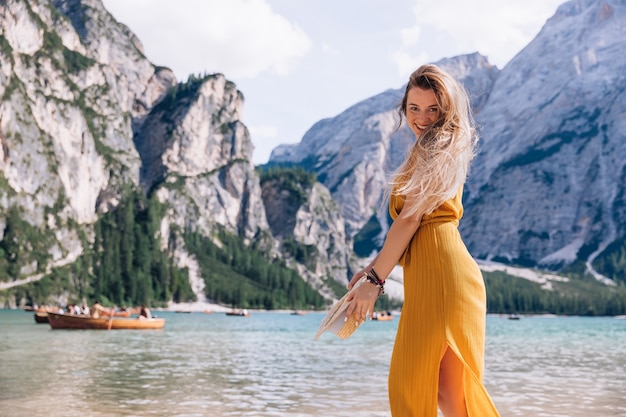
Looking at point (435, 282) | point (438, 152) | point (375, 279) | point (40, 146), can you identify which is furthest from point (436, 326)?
point (40, 146)

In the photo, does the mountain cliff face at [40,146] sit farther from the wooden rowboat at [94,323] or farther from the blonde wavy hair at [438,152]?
the blonde wavy hair at [438,152]

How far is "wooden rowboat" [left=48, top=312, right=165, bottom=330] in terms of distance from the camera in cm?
6194

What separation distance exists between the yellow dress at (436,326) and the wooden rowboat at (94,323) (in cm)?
6104

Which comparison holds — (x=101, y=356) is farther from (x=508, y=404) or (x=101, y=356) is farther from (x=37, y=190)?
(x=37, y=190)

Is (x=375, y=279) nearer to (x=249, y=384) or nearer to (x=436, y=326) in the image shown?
(x=436, y=326)

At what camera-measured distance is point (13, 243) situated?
164375mm

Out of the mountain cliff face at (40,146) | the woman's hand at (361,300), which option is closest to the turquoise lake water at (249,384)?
the woman's hand at (361,300)

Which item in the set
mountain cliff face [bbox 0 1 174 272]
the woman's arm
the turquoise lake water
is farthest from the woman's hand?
mountain cliff face [bbox 0 1 174 272]

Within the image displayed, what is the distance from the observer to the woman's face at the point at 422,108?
5.22m

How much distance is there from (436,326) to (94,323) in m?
62.2

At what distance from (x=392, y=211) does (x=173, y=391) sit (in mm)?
15217

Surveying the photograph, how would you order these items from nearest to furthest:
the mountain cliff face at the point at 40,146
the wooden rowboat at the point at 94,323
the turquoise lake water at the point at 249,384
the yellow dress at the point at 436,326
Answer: the yellow dress at the point at 436,326, the turquoise lake water at the point at 249,384, the wooden rowboat at the point at 94,323, the mountain cliff face at the point at 40,146

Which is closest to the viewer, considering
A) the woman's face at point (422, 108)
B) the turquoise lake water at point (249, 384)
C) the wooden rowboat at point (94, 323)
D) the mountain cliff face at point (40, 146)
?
the woman's face at point (422, 108)

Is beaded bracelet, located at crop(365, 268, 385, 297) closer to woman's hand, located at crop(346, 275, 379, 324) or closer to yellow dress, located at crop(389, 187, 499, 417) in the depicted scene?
woman's hand, located at crop(346, 275, 379, 324)
